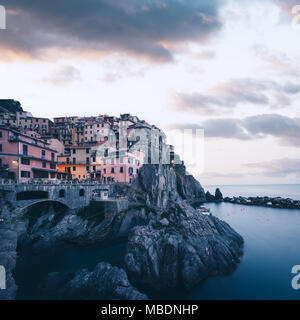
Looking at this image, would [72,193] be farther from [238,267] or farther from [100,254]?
[238,267]

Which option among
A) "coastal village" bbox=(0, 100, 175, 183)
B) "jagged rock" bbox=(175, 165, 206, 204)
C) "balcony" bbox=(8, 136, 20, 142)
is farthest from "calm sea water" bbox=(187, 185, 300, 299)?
"balcony" bbox=(8, 136, 20, 142)

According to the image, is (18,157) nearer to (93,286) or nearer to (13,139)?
(13,139)

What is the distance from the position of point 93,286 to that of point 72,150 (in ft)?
164

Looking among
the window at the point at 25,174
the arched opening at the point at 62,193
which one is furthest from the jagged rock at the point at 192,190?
the window at the point at 25,174

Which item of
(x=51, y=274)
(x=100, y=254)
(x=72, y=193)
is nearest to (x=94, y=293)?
(x=51, y=274)

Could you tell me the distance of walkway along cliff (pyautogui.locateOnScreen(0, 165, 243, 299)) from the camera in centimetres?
2620

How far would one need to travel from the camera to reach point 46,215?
140 feet

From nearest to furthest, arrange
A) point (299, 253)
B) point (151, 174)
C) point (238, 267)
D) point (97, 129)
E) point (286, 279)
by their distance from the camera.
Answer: point (286, 279) < point (238, 267) < point (299, 253) < point (151, 174) < point (97, 129)

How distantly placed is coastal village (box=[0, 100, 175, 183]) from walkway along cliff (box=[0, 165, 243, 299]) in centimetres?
952

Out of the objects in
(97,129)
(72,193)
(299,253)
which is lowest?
(299,253)

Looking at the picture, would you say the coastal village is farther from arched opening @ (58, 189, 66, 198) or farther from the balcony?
arched opening @ (58, 189, 66, 198)

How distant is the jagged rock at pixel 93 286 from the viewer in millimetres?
24005
